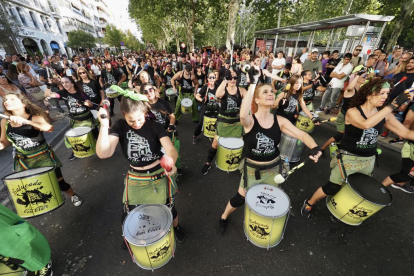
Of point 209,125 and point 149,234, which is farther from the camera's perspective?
point 209,125

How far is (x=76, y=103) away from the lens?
428 cm

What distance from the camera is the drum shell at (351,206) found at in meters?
2.35

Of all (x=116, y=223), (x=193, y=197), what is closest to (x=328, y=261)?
(x=193, y=197)

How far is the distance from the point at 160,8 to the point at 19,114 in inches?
810

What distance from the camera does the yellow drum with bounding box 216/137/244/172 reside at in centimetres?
357

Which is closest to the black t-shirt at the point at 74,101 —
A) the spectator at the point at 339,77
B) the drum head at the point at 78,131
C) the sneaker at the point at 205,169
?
the drum head at the point at 78,131

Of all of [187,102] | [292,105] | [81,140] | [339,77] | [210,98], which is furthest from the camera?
[339,77]

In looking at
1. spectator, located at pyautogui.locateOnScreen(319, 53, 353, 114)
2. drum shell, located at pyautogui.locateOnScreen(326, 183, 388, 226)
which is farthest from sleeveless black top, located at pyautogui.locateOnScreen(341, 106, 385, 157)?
spectator, located at pyautogui.locateOnScreen(319, 53, 353, 114)

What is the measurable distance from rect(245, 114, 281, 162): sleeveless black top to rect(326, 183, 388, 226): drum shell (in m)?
1.08

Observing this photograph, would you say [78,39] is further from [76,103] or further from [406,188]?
[406,188]

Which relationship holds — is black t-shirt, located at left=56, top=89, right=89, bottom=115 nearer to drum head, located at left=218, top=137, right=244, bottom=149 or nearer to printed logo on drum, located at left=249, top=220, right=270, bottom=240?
drum head, located at left=218, top=137, right=244, bottom=149

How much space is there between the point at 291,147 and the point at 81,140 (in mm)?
4732

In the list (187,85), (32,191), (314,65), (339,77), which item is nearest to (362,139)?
(32,191)

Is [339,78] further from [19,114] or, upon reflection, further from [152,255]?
[19,114]
